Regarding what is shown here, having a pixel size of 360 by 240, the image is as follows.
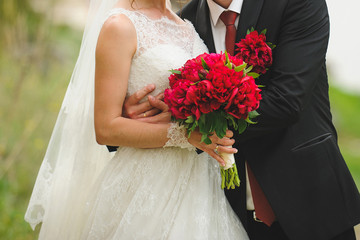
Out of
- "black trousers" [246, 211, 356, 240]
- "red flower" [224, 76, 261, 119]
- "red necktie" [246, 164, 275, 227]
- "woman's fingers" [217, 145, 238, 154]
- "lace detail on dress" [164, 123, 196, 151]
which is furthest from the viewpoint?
"black trousers" [246, 211, 356, 240]

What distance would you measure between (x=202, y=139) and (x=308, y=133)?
27.7 inches

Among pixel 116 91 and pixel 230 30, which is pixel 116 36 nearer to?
pixel 116 91

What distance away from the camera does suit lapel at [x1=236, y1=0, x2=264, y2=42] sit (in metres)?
2.40

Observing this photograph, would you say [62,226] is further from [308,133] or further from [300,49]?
[300,49]

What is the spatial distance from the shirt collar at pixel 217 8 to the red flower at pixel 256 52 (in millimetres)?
289

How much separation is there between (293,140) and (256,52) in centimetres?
55

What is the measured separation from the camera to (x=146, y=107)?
2.39 metres

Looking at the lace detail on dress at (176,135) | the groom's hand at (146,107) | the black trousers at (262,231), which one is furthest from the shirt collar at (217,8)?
the black trousers at (262,231)

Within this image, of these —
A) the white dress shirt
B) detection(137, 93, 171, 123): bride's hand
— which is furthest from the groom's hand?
the white dress shirt

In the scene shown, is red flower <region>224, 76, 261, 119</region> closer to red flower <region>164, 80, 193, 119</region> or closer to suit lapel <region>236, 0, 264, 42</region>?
red flower <region>164, 80, 193, 119</region>

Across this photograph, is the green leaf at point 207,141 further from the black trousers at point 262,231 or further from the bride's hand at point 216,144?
the black trousers at point 262,231

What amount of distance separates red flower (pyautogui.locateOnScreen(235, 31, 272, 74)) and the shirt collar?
0.29 metres

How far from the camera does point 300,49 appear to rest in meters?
2.29

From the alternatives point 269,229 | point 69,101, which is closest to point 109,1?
point 69,101
